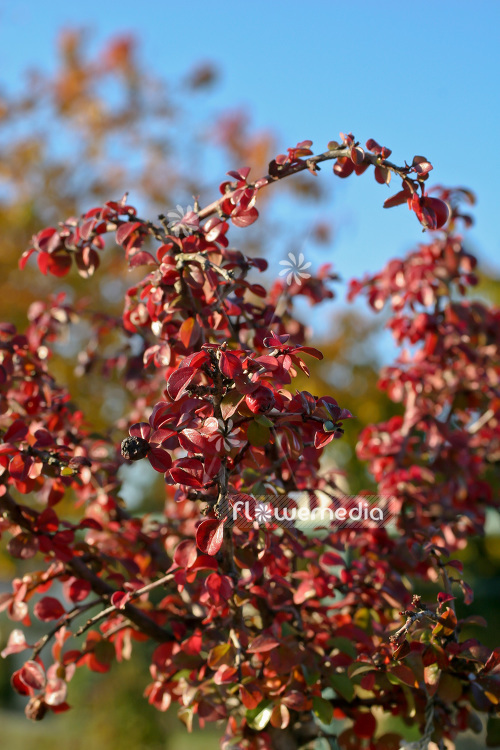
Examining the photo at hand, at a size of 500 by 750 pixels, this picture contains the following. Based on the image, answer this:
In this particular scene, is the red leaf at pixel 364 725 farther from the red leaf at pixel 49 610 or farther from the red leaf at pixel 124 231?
the red leaf at pixel 124 231

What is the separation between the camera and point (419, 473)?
1.96 metres

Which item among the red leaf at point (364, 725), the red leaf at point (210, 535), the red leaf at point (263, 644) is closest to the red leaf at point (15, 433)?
the red leaf at point (210, 535)

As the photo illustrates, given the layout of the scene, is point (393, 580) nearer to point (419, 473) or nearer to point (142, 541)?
point (419, 473)

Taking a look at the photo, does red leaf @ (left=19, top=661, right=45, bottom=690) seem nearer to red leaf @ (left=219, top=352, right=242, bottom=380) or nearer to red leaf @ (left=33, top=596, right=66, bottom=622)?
red leaf @ (left=33, top=596, right=66, bottom=622)

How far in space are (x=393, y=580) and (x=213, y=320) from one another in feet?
2.58

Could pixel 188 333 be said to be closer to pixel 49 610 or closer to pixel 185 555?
pixel 185 555

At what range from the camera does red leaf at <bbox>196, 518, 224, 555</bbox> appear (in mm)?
1072

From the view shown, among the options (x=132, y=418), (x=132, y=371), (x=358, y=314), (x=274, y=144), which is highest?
(x=274, y=144)

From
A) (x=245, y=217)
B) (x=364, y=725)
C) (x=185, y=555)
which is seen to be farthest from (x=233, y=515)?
(x=364, y=725)

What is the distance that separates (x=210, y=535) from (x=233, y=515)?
57mm

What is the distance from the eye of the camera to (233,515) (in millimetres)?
1131

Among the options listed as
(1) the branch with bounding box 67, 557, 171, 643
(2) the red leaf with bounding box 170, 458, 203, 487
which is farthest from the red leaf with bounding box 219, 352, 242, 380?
(1) the branch with bounding box 67, 557, 171, 643

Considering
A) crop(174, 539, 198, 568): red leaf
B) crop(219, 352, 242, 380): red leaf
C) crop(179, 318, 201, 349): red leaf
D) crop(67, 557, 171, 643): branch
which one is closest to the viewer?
crop(219, 352, 242, 380): red leaf

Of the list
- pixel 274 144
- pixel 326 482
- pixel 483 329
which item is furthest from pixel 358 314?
pixel 326 482
